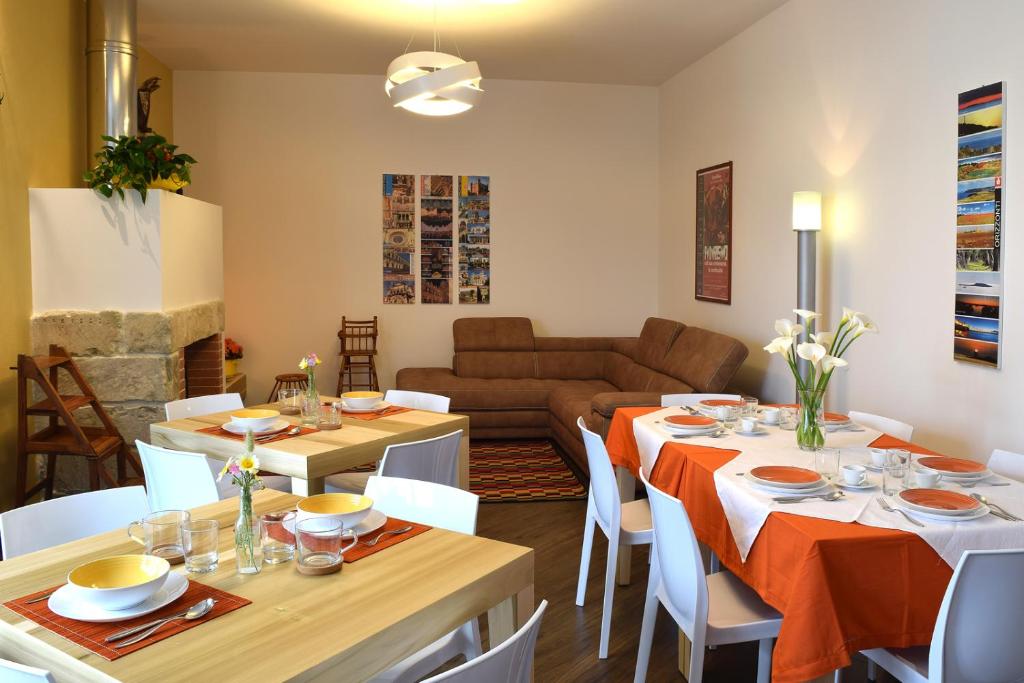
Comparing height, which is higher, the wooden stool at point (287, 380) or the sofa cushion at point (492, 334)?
the sofa cushion at point (492, 334)

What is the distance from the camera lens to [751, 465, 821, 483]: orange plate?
8.19ft

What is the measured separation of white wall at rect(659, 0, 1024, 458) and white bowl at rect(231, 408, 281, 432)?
3.04 m

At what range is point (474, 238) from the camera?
775cm

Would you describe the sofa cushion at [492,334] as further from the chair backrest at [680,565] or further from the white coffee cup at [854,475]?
the white coffee cup at [854,475]

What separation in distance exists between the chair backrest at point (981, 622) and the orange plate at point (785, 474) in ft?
2.01

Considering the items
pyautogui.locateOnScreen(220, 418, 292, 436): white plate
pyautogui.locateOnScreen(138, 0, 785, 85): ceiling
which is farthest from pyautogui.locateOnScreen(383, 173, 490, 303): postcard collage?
pyautogui.locateOnScreen(220, 418, 292, 436): white plate

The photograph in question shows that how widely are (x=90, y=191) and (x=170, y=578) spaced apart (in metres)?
3.77

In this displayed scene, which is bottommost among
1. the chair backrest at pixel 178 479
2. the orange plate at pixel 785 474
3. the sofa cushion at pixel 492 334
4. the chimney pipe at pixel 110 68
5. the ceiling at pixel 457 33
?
the chair backrest at pixel 178 479

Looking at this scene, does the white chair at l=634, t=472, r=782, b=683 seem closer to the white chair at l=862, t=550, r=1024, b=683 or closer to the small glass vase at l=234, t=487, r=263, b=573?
the white chair at l=862, t=550, r=1024, b=683

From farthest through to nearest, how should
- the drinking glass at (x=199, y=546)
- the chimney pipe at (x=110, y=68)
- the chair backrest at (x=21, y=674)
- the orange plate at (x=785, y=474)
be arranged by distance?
the chimney pipe at (x=110, y=68) < the orange plate at (x=785, y=474) < the drinking glass at (x=199, y=546) < the chair backrest at (x=21, y=674)

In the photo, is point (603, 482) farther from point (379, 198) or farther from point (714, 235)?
point (379, 198)

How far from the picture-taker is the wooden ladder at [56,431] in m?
4.25

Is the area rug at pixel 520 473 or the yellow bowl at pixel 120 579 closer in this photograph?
the yellow bowl at pixel 120 579

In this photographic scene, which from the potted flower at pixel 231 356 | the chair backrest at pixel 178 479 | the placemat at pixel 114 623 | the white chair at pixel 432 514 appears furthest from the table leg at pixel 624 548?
the potted flower at pixel 231 356
